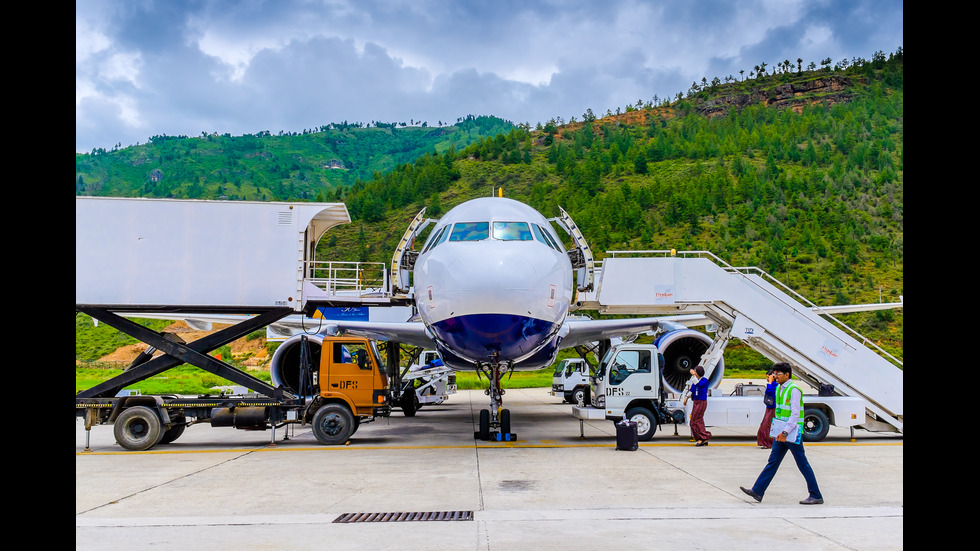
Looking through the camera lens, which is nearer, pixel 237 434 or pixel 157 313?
pixel 157 313

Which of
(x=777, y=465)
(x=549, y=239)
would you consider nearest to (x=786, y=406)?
(x=777, y=465)

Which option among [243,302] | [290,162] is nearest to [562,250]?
[243,302]

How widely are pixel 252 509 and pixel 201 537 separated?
4.35 feet

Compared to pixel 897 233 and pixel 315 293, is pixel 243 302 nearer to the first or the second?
pixel 315 293

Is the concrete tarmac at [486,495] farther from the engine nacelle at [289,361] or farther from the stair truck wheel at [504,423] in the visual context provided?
the engine nacelle at [289,361]

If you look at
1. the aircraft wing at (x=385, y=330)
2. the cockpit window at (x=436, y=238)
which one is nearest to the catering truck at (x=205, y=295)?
the cockpit window at (x=436, y=238)

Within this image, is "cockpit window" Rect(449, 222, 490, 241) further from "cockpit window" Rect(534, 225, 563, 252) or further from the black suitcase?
the black suitcase

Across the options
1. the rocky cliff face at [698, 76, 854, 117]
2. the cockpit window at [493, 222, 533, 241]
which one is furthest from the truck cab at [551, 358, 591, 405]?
the rocky cliff face at [698, 76, 854, 117]

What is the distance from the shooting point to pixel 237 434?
1722 cm

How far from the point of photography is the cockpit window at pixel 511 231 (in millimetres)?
11828

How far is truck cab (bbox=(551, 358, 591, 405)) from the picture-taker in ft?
85.0

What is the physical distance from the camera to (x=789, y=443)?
7.58 m

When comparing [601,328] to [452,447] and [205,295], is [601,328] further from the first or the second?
[205,295]

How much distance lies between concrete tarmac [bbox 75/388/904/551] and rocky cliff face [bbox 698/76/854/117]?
116492 millimetres
